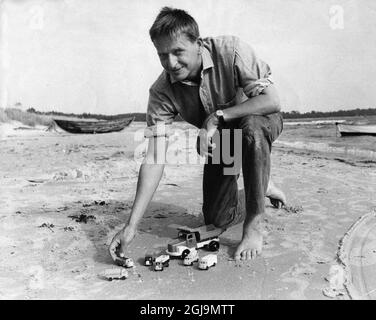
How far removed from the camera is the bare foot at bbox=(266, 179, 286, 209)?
3.27m

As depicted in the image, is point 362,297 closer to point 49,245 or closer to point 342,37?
point 49,245

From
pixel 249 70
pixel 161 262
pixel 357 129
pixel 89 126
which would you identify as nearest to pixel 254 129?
pixel 249 70

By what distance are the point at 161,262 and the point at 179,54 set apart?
3.63ft

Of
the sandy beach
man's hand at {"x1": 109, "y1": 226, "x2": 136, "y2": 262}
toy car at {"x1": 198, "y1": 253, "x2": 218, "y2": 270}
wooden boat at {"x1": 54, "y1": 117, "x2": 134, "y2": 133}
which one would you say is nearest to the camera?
the sandy beach

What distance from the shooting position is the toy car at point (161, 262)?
2.20 m

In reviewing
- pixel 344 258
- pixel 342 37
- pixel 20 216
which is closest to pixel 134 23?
pixel 20 216

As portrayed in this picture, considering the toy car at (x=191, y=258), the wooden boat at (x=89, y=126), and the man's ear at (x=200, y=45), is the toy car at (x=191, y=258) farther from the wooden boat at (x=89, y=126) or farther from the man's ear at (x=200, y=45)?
the wooden boat at (x=89, y=126)

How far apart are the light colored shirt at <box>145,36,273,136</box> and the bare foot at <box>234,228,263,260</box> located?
785 millimetres

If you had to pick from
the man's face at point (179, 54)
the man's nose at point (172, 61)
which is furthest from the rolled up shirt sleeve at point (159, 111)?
the man's nose at point (172, 61)

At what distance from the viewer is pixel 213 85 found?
8.60ft

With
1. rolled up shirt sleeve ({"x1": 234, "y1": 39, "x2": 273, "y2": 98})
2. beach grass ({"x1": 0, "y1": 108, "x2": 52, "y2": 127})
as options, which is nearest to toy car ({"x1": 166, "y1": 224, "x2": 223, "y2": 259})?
rolled up shirt sleeve ({"x1": 234, "y1": 39, "x2": 273, "y2": 98})

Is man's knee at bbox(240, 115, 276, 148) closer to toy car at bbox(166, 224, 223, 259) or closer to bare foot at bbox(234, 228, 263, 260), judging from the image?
bare foot at bbox(234, 228, 263, 260)
